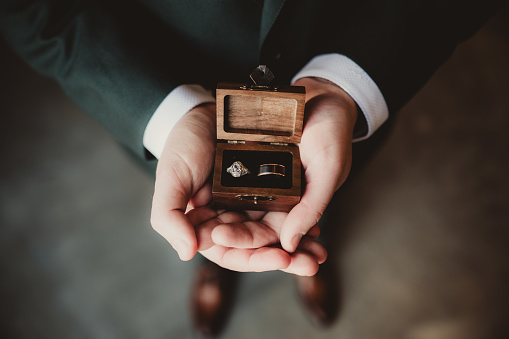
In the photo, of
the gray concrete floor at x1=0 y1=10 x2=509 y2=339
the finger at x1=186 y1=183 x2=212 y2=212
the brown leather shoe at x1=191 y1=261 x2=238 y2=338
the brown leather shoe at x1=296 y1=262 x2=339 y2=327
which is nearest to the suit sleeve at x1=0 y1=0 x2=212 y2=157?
the finger at x1=186 y1=183 x2=212 y2=212

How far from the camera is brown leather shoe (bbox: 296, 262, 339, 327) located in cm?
208

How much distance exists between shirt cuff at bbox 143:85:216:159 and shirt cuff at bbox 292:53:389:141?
50 cm

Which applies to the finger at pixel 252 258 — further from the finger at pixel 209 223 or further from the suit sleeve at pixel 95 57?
the suit sleeve at pixel 95 57

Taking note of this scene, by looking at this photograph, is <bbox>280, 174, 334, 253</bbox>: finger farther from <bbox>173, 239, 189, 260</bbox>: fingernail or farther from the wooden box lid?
<bbox>173, 239, 189, 260</bbox>: fingernail

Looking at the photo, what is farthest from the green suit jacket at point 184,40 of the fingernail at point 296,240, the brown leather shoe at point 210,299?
the brown leather shoe at point 210,299

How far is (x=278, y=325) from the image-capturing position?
6.87 ft

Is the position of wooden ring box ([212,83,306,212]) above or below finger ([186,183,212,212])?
above

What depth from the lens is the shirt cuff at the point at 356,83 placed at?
1389 mm

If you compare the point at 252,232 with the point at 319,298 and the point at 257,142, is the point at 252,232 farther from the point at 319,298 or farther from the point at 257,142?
the point at 319,298

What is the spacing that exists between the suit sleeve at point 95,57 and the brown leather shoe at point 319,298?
1305 mm

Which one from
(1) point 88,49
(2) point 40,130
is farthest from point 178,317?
(2) point 40,130

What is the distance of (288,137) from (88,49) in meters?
0.81

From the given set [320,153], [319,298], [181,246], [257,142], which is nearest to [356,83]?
[320,153]

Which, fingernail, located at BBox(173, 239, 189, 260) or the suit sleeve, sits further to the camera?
the suit sleeve
